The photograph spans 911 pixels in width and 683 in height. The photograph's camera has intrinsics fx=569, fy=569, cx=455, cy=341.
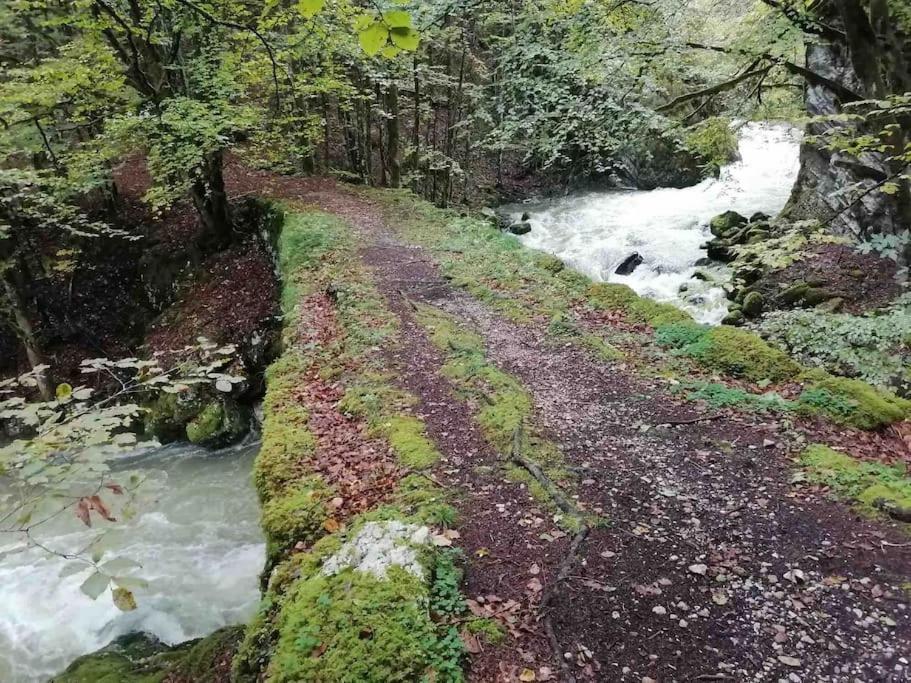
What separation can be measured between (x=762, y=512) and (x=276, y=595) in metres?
3.78

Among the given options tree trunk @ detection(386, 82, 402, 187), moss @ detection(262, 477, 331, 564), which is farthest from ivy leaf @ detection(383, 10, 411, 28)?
tree trunk @ detection(386, 82, 402, 187)

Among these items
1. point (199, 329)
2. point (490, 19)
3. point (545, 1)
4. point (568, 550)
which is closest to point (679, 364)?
point (568, 550)

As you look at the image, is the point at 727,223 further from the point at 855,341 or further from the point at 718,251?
the point at 855,341

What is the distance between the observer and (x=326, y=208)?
16.0 m

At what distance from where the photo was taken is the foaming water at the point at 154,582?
7.32m

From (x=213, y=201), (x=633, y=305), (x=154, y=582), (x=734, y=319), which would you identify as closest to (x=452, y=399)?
(x=633, y=305)

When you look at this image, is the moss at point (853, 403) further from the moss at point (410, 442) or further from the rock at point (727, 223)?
the rock at point (727, 223)

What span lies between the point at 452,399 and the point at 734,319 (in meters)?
7.76

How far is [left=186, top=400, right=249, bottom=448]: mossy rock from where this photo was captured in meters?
11.8

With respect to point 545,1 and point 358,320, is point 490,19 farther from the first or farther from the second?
point 358,320

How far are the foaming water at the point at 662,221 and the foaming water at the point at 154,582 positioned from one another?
10.1m

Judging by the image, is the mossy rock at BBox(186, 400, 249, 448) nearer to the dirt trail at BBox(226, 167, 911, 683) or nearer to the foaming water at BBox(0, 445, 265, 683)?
the foaming water at BBox(0, 445, 265, 683)

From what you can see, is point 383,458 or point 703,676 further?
point 383,458

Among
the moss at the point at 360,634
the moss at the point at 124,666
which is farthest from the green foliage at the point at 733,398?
the moss at the point at 124,666
